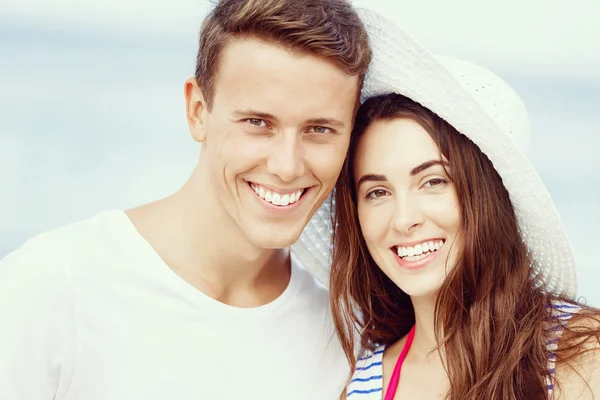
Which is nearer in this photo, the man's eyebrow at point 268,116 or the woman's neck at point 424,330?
the man's eyebrow at point 268,116

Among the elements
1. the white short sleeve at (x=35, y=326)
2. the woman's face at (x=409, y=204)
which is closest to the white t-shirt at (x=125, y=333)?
the white short sleeve at (x=35, y=326)

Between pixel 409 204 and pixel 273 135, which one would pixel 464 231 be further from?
pixel 273 135

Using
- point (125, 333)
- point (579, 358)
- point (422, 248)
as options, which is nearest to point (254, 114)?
point (422, 248)

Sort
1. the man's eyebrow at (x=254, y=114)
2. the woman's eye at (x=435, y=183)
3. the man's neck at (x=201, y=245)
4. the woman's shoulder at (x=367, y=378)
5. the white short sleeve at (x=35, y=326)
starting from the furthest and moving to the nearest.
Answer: the woman's shoulder at (x=367, y=378), the man's neck at (x=201, y=245), the woman's eye at (x=435, y=183), the man's eyebrow at (x=254, y=114), the white short sleeve at (x=35, y=326)

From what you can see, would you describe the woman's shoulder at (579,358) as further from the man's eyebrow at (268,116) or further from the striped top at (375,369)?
the man's eyebrow at (268,116)

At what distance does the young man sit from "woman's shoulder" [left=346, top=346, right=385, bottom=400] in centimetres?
7

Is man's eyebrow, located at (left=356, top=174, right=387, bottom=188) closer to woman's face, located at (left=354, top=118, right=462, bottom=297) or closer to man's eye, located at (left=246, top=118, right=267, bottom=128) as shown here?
woman's face, located at (left=354, top=118, right=462, bottom=297)

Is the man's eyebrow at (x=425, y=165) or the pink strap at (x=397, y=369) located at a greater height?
the man's eyebrow at (x=425, y=165)

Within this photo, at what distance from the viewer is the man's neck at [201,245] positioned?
109 inches

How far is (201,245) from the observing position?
9.17 ft

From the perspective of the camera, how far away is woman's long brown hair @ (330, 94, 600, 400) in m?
2.58

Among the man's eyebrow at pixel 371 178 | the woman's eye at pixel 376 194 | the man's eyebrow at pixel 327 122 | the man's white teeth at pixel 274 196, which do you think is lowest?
the man's white teeth at pixel 274 196

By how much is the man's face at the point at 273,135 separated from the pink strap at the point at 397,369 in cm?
62

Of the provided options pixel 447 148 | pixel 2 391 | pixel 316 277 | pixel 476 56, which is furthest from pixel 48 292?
pixel 476 56
